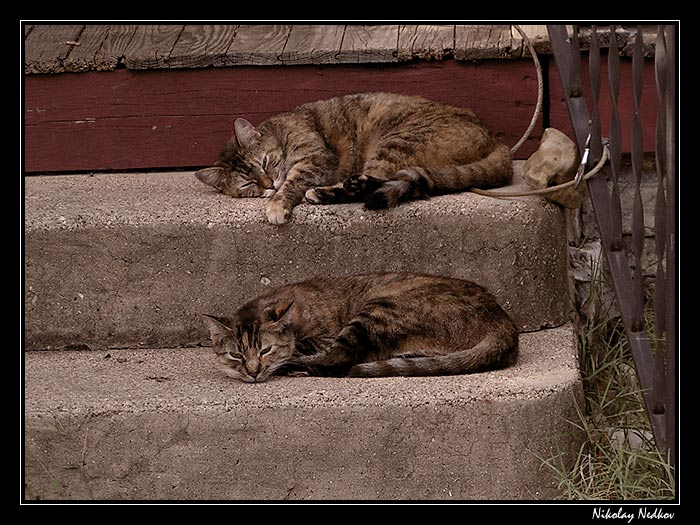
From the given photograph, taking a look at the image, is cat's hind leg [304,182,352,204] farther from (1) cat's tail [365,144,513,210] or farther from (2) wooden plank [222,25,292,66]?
(2) wooden plank [222,25,292,66]

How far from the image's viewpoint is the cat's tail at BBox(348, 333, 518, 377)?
3314mm

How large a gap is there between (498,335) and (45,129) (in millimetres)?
2470

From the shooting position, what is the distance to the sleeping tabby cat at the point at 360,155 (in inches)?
152

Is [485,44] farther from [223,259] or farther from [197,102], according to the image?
[223,259]

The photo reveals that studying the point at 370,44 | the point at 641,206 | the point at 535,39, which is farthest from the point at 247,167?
the point at 641,206

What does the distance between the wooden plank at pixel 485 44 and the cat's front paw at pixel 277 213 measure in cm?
126

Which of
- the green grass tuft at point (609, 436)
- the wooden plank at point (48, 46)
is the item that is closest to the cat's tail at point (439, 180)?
the green grass tuft at point (609, 436)

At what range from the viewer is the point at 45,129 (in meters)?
4.68

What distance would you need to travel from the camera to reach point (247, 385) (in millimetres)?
3359

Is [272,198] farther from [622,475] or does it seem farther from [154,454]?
[622,475]

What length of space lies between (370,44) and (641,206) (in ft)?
6.04

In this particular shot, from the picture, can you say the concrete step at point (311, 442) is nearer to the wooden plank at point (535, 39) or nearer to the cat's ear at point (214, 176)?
the cat's ear at point (214, 176)

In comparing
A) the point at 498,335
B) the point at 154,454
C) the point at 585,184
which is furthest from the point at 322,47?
the point at 154,454
